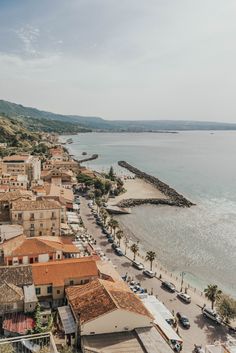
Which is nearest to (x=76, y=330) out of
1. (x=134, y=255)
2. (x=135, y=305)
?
(x=135, y=305)

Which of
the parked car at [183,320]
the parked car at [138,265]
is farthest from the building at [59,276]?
the parked car at [138,265]

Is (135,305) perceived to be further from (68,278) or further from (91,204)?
(91,204)

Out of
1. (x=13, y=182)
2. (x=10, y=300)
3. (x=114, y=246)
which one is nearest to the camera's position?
(x=10, y=300)

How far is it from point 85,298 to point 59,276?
14.9ft

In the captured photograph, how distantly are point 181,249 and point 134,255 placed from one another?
9.42m

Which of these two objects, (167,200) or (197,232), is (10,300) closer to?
(197,232)

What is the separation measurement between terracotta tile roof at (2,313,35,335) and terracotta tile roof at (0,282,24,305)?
1.09 meters

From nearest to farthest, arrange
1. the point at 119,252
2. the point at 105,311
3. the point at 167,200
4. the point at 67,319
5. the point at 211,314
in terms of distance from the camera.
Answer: the point at 105,311, the point at 67,319, the point at 211,314, the point at 119,252, the point at 167,200

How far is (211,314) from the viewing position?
33250 millimetres

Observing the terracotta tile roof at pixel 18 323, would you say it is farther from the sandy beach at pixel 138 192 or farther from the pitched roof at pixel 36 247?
the sandy beach at pixel 138 192

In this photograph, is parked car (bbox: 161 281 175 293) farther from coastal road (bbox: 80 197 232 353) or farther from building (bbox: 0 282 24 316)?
building (bbox: 0 282 24 316)

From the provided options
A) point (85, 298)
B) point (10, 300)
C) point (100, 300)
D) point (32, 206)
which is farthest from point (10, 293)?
point (32, 206)

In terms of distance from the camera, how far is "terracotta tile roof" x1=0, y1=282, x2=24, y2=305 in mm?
27328

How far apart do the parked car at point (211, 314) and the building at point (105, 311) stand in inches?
349
